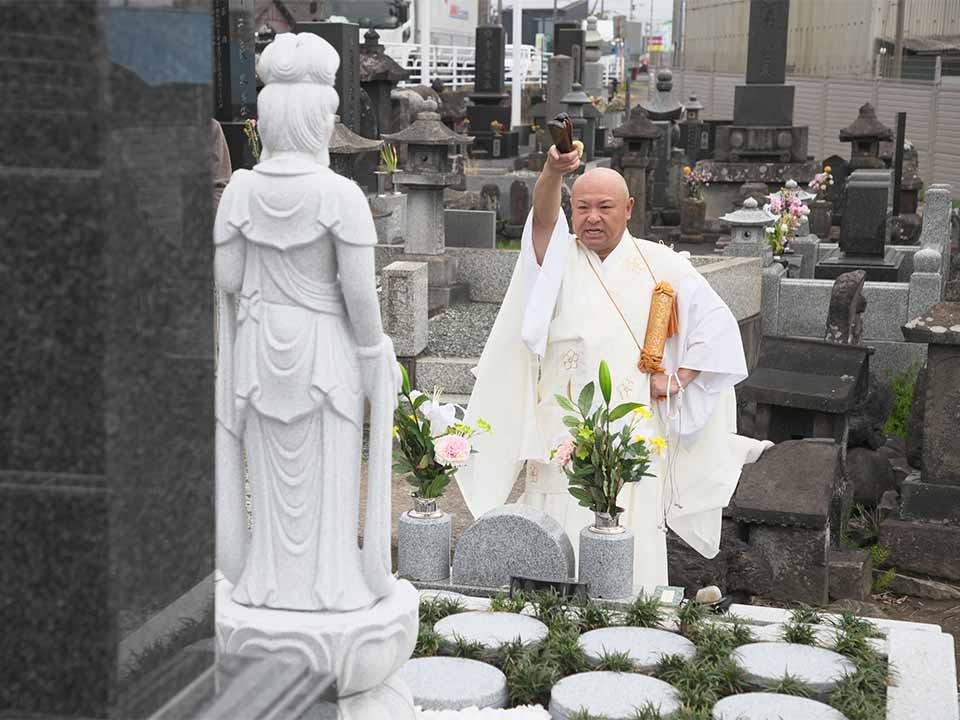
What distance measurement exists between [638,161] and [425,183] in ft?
17.3

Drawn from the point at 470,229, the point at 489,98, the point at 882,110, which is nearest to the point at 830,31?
the point at 882,110

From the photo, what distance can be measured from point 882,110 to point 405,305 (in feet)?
64.2

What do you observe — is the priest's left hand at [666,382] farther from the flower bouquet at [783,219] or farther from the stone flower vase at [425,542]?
the flower bouquet at [783,219]

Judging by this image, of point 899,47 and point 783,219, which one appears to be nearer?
point 783,219

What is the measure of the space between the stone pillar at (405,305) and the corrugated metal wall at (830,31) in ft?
68.4

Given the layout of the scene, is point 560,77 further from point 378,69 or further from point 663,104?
point 378,69

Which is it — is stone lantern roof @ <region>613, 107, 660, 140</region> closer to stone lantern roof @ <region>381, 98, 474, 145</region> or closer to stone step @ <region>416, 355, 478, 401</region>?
stone lantern roof @ <region>381, 98, 474, 145</region>

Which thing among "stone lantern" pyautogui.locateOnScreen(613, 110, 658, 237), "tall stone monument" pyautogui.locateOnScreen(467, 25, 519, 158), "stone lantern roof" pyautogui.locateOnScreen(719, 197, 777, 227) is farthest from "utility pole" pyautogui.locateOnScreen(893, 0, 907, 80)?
"stone lantern roof" pyautogui.locateOnScreen(719, 197, 777, 227)


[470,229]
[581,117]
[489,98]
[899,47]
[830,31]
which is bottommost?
[470,229]

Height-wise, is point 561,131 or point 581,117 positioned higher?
point 581,117

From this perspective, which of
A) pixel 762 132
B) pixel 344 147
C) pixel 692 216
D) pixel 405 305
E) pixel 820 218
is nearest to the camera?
pixel 405 305

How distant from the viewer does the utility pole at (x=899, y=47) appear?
27328mm

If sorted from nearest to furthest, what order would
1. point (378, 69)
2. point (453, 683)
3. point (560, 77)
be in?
point (453, 683) < point (378, 69) < point (560, 77)

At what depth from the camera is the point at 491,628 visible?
489 centimetres
